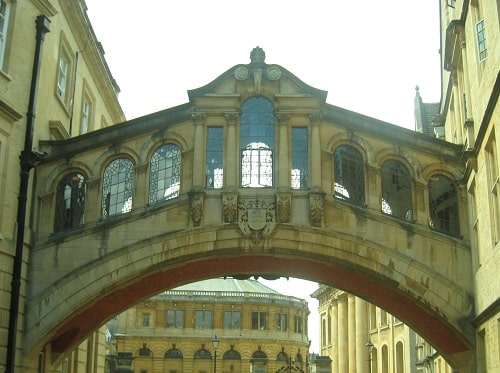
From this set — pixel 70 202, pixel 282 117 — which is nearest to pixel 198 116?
pixel 282 117

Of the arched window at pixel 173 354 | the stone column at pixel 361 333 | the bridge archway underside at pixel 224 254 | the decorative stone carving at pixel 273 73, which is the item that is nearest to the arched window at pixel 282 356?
the arched window at pixel 173 354

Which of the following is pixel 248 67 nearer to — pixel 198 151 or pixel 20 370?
pixel 198 151

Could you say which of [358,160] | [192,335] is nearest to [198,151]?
[358,160]

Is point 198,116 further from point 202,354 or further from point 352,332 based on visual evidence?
point 202,354

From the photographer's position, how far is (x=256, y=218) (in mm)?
21016

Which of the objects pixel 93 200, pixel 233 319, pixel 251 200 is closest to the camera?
pixel 251 200

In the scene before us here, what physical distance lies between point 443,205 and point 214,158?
21.1 ft

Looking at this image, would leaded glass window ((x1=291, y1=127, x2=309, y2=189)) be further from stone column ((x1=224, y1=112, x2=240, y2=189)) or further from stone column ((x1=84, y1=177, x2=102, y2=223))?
stone column ((x1=84, y1=177, x2=102, y2=223))

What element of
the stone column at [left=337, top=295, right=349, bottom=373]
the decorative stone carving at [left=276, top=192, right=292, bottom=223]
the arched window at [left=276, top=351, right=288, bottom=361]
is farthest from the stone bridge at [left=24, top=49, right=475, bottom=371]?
the arched window at [left=276, top=351, right=288, bottom=361]

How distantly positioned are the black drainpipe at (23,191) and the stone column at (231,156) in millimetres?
5026

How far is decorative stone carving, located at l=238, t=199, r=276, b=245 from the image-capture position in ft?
68.6

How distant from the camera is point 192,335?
91.4 metres

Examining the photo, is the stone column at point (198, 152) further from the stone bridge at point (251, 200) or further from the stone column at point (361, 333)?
the stone column at point (361, 333)

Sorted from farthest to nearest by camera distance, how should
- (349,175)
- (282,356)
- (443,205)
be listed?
(282,356) → (349,175) → (443,205)
